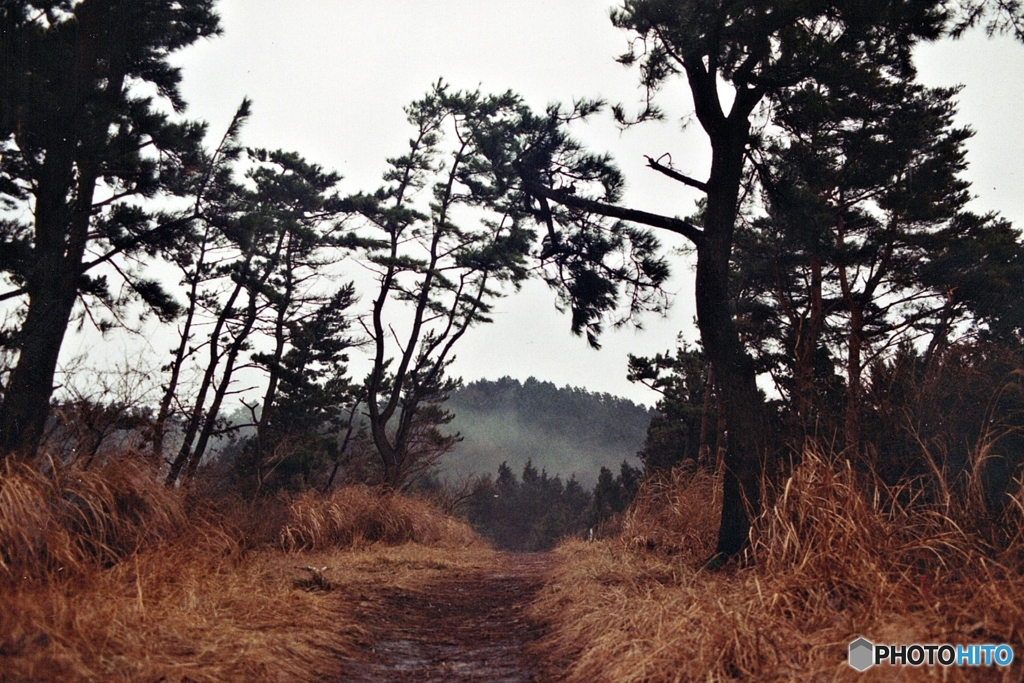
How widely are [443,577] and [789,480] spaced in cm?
491

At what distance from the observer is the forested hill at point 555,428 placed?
205 ft

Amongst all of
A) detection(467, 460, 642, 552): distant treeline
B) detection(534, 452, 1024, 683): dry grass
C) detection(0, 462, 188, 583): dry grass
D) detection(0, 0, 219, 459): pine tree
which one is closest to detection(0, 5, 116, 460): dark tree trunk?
detection(0, 0, 219, 459): pine tree

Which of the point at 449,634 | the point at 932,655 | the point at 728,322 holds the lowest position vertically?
the point at 449,634

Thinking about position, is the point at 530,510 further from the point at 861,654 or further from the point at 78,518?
the point at 861,654

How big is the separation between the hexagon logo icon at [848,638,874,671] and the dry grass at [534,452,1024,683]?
4cm

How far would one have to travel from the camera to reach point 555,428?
2677 inches

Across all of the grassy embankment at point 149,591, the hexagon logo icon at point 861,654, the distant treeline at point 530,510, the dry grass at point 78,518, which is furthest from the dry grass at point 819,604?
the distant treeline at point 530,510

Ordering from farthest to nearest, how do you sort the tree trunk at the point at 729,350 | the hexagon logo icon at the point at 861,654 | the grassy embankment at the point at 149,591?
the tree trunk at the point at 729,350 → the grassy embankment at the point at 149,591 → the hexagon logo icon at the point at 861,654

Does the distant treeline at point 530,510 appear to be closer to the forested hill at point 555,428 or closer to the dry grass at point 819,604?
the forested hill at point 555,428

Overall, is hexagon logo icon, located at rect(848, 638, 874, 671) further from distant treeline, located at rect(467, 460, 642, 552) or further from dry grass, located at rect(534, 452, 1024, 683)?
distant treeline, located at rect(467, 460, 642, 552)

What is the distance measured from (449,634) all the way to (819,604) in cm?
281

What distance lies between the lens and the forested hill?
205ft

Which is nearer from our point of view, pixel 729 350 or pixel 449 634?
pixel 449 634

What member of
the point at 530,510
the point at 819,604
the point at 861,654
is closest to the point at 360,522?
the point at 819,604
